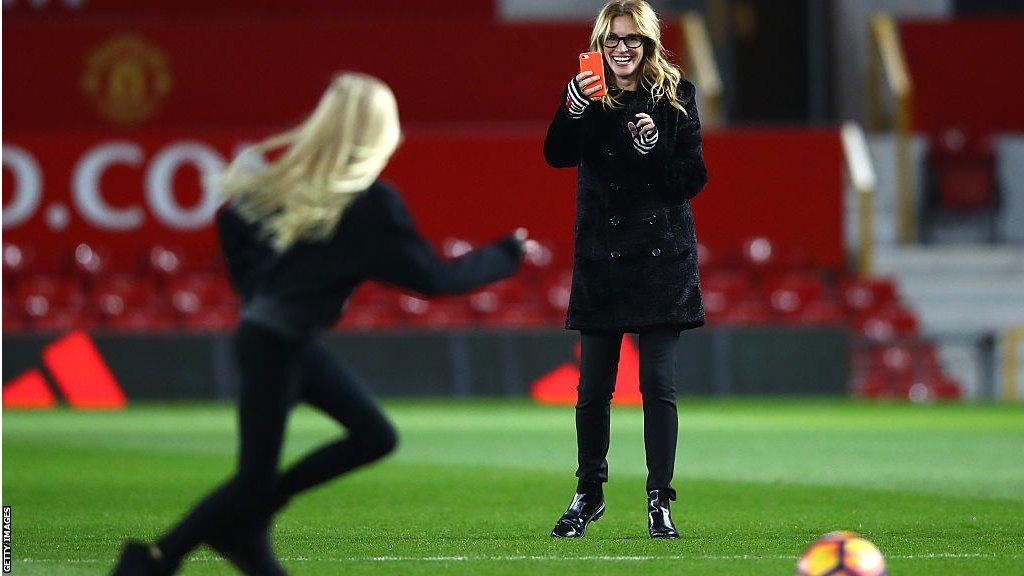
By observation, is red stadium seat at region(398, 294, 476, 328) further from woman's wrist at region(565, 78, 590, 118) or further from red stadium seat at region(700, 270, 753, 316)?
woman's wrist at region(565, 78, 590, 118)

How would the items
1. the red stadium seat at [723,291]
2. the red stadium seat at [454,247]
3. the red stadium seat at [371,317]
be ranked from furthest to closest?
the red stadium seat at [454,247] → the red stadium seat at [723,291] → the red stadium seat at [371,317]

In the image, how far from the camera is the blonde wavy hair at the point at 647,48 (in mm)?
6883

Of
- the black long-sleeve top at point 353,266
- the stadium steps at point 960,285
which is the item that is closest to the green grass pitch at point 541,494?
the black long-sleeve top at point 353,266

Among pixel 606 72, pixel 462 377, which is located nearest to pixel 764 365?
pixel 462 377

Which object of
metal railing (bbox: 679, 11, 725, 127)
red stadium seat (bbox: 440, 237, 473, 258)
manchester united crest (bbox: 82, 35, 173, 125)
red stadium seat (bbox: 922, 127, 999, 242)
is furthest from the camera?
manchester united crest (bbox: 82, 35, 173, 125)

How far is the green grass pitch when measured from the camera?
657 centimetres

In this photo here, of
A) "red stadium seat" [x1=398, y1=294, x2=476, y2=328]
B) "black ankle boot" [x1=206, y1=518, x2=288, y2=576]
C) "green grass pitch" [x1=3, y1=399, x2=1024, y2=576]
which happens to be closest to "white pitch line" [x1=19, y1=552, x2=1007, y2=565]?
"green grass pitch" [x1=3, y1=399, x2=1024, y2=576]

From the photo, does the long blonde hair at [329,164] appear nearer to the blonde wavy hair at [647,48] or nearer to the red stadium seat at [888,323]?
the blonde wavy hair at [647,48]

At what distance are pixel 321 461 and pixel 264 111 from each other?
1926 centimetres

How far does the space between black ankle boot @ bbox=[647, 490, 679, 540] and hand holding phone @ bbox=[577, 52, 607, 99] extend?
1.50 meters

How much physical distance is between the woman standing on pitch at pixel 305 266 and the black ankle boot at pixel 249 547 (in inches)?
1.6

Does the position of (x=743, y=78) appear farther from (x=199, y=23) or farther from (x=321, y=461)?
(x=321, y=461)

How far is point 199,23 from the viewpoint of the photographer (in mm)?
24125

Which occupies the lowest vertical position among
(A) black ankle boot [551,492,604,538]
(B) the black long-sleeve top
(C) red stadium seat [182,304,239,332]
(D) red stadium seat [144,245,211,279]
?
(C) red stadium seat [182,304,239,332]
